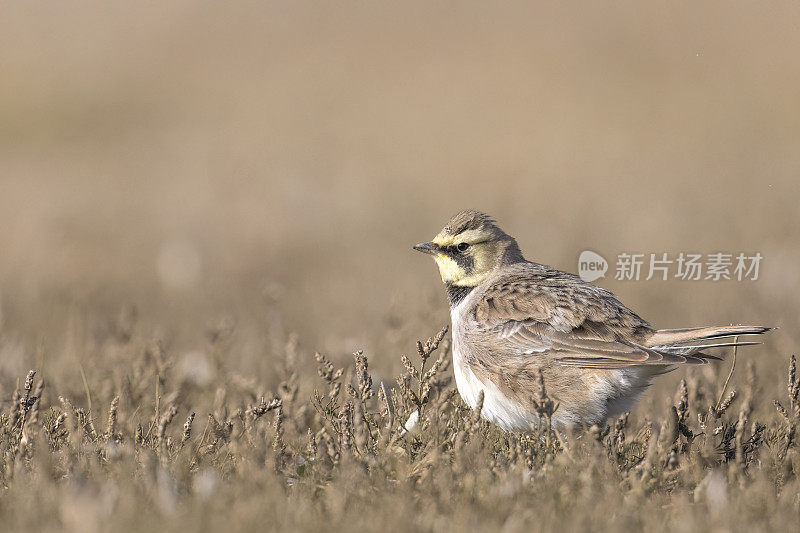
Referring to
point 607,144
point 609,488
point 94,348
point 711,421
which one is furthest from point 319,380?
point 607,144

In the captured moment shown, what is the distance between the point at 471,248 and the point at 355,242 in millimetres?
6216

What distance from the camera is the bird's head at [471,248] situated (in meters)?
6.04

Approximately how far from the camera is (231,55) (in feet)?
79.3

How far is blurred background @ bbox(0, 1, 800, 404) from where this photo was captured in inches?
346

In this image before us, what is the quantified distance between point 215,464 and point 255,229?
8302 millimetres

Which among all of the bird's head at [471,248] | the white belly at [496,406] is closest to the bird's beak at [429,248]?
the bird's head at [471,248]

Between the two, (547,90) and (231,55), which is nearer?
(547,90)

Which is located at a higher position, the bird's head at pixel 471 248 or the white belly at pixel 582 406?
the bird's head at pixel 471 248

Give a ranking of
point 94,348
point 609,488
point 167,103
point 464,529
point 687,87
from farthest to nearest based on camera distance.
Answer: point 167,103, point 687,87, point 94,348, point 609,488, point 464,529

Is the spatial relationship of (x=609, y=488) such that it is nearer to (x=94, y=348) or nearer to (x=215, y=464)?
(x=215, y=464)

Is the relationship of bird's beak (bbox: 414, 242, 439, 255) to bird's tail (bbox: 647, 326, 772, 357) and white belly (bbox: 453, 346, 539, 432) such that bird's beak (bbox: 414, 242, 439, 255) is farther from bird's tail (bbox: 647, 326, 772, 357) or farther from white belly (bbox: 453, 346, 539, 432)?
bird's tail (bbox: 647, 326, 772, 357)

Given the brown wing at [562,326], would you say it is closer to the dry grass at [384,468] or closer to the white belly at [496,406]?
the white belly at [496,406]

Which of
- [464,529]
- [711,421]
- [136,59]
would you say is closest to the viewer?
[464,529]

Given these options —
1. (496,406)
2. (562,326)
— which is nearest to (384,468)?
(496,406)
